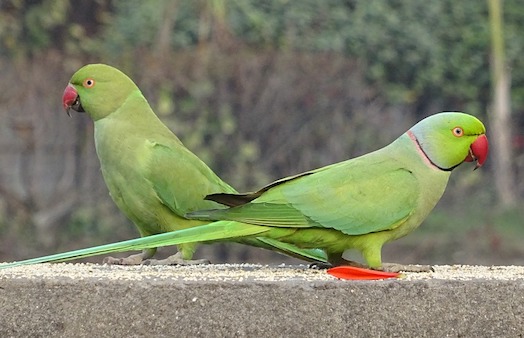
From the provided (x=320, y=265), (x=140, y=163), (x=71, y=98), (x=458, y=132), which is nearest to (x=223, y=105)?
(x=71, y=98)

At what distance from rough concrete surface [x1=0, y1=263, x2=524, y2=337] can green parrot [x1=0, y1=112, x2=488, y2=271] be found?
16.4 inches

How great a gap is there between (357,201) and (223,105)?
17.8 feet

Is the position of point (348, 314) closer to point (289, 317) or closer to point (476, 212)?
→ point (289, 317)

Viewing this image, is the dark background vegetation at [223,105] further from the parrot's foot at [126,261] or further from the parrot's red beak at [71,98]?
the parrot's foot at [126,261]

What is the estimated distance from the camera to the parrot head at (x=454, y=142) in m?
3.97

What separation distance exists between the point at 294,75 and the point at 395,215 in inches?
226

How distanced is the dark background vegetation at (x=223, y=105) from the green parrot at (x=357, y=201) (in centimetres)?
504

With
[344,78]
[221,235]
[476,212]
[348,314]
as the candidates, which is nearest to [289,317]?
[348,314]

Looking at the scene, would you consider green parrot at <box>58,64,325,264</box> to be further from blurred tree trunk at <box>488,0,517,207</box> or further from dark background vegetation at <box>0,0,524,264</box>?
blurred tree trunk at <box>488,0,517,207</box>

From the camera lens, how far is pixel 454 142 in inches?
156

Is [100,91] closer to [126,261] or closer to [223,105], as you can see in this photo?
[126,261]

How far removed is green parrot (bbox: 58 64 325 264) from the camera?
4.39m

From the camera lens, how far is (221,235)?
3783mm

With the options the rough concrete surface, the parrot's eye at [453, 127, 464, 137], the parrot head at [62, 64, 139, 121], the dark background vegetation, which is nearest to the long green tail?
the rough concrete surface
